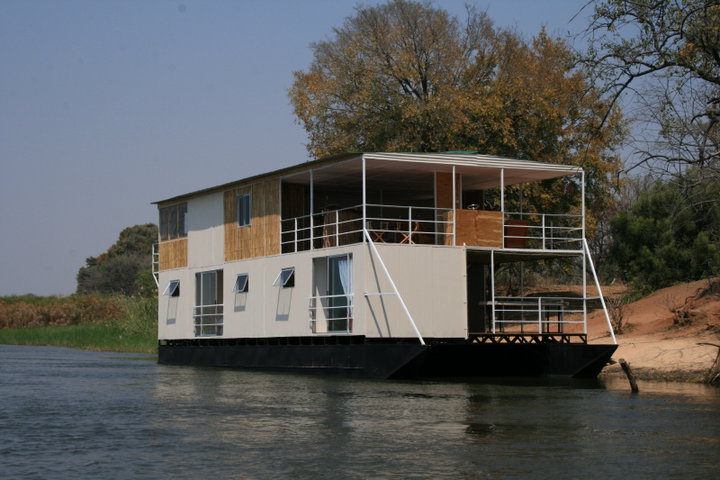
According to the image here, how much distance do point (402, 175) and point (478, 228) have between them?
2565 millimetres

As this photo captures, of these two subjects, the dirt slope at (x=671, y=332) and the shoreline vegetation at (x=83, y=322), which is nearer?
the dirt slope at (x=671, y=332)

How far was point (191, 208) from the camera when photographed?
3166 centimetres

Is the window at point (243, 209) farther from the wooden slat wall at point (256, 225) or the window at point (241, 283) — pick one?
the window at point (241, 283)

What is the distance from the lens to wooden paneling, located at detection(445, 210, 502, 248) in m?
25.3

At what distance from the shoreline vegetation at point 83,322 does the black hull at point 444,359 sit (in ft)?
66.6

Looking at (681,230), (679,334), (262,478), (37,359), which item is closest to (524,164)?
(679,334)

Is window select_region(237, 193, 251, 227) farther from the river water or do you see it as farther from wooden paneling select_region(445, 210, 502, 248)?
the river water

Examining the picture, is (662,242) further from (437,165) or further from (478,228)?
(437,165)

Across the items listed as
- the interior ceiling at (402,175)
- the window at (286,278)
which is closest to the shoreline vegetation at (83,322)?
the window at (286,278)

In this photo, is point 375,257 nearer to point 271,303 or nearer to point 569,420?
point 271,303

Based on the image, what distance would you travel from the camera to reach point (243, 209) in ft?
95.1

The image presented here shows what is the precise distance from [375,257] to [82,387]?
Result: 6.94 m

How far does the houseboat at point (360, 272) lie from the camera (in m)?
23.6

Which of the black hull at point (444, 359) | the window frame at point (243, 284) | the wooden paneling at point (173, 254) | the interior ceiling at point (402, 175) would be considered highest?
the interior ceiling at point (402, 175)
